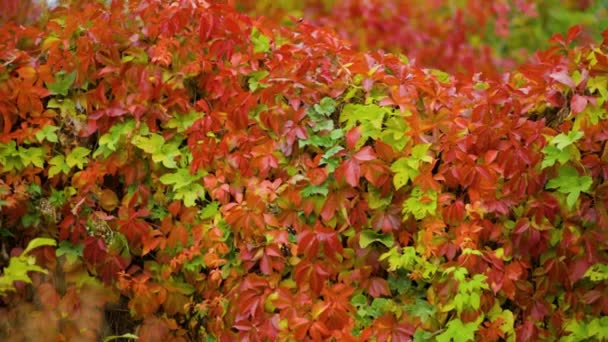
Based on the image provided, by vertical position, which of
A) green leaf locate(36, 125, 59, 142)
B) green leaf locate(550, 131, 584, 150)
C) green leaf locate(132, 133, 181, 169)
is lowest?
green leaf locate(132, 133, 181, 169)

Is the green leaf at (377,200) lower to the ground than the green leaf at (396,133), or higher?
lower

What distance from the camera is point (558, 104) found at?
2977 mm

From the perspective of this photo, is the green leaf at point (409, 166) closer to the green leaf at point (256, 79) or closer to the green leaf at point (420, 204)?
the green leaf at point (420, 204)

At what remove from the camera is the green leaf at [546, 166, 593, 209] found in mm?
2904

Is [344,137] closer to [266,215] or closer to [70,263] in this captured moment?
[266,215]

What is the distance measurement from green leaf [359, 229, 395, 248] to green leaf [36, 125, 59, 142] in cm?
117

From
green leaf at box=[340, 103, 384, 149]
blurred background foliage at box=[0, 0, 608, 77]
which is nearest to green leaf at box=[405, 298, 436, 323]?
green leaf at box=[340, 103, 384, 149]

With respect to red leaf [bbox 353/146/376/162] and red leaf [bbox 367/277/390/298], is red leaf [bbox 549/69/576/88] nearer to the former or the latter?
red leaf [bbox 353/146/376/162]

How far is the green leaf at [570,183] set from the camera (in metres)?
2.90

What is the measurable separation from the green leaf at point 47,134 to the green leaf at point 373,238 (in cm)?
117

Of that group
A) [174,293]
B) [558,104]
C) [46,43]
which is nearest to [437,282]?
[558,104]

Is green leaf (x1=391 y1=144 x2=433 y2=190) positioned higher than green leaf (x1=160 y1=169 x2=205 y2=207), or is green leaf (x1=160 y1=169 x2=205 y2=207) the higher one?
green leaf (x1=391 y1=144 x2=433 y2=190)

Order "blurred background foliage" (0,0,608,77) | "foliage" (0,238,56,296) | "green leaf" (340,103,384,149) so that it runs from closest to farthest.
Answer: "green leaf" (340,103,384,149)
"foliage" (0,238,56,296)
"blurred background foliage" (0,0,608,77)

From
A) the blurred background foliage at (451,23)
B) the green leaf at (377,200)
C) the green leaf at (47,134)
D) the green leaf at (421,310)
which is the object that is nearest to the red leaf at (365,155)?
the green leaf at (377,200)
